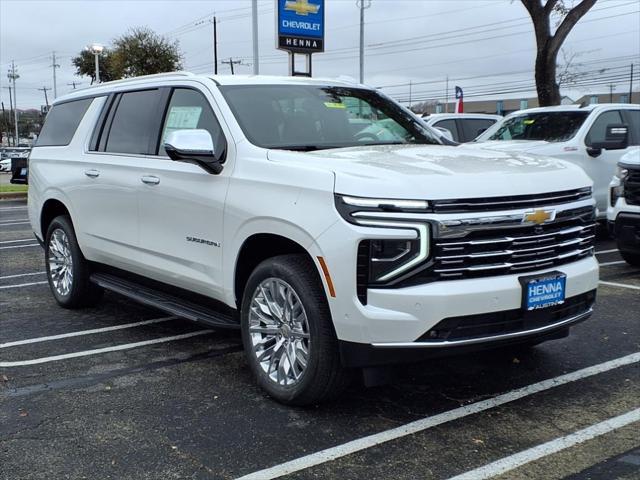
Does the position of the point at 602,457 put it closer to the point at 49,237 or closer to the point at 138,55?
the point at 49,237

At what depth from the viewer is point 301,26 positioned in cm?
1939

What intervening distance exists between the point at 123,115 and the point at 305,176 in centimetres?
261

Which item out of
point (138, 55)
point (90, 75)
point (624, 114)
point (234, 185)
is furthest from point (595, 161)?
point (90, 75)

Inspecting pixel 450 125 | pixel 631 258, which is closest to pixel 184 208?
pixel 631 258

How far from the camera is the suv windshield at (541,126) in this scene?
10.3m

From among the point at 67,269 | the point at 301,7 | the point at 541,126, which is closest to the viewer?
the point at 67,269

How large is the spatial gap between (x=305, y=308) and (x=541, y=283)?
1273 millimetres

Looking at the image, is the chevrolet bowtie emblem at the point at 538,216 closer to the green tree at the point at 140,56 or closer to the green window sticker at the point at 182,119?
the green window sticker at the point at 182,119

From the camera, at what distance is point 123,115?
232 inches

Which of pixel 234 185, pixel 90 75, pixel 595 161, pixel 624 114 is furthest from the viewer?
pixel 90 75

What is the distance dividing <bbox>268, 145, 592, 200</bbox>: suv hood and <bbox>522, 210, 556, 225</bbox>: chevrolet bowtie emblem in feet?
0.39

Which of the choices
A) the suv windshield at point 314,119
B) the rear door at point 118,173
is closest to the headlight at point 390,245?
the suv windshield at point 314,119

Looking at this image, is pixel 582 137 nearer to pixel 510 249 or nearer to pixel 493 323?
pixel 510 249

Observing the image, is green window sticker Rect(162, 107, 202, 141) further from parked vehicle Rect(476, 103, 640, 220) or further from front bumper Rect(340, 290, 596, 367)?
parked vehicle Rect(476, 103, 640, 220)
